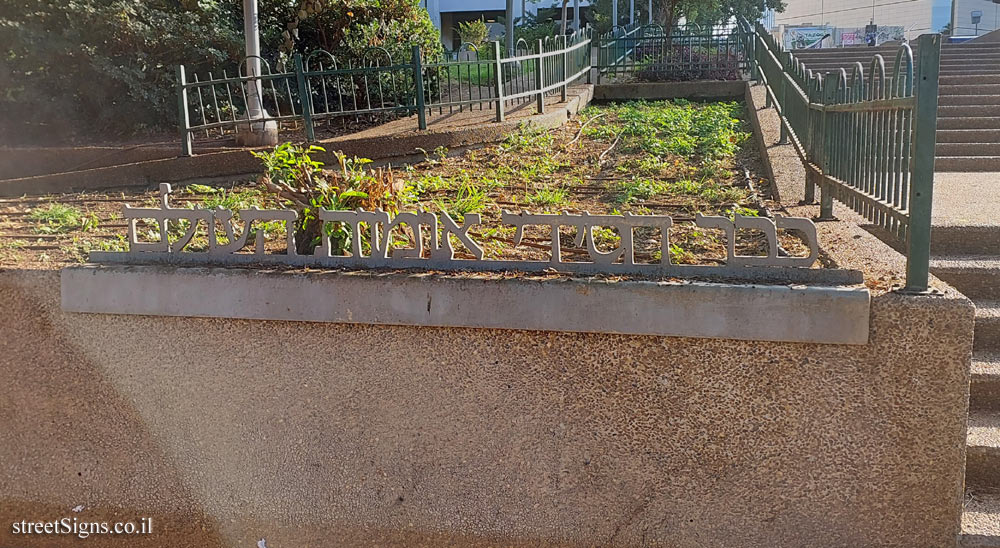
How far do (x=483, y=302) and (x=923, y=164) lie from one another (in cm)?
167

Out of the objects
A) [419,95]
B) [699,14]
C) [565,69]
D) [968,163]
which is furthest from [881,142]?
[699,14]

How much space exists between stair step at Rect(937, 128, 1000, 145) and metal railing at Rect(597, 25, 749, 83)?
5354 millimetres

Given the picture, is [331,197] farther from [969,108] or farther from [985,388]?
[969,108]

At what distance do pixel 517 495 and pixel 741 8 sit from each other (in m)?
39.6

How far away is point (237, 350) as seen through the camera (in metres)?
3.81

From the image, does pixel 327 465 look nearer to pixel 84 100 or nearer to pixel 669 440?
pixel 669 440

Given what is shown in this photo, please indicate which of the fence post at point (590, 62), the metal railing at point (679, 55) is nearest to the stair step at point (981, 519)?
the fence post at point (590, 62)

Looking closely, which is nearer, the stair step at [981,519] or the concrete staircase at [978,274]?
the stair step at [981,519]

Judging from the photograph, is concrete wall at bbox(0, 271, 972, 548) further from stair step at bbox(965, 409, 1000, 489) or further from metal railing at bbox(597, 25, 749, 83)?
metal railing at bbox(597, 25, 749, 83)

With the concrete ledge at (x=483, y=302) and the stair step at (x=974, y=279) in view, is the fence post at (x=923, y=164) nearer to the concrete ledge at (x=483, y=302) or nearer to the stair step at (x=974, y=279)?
the concrete ledge at (x=483, y=302)

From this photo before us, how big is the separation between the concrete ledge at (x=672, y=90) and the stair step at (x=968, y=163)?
4963 millimetres

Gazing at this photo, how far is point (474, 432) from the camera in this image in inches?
143

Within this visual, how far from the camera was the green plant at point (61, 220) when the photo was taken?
Answer: 18.6 ft

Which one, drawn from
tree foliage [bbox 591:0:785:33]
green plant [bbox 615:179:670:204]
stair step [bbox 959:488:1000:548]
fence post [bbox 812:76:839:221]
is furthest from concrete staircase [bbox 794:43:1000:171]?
tree foliage [bbox 591:0:785:33]
